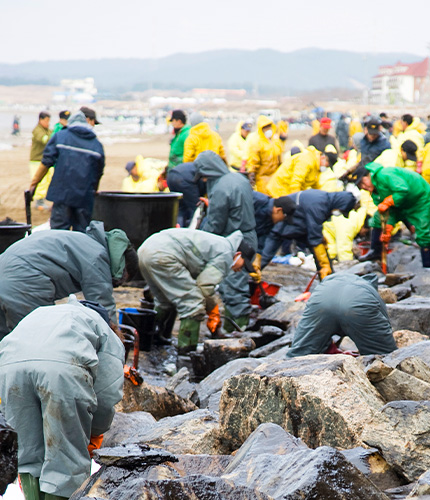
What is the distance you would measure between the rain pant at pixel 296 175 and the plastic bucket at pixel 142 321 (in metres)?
3.75

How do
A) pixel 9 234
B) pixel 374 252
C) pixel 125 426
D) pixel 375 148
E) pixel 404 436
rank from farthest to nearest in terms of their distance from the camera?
pixel 375 148, pixel 374 252, pixel 9 234, pixel 125 426, pixel 404 436

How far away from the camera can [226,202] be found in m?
7.40

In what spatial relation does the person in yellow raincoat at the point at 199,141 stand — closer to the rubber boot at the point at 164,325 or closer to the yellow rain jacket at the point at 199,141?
the yellow rain jacket at the point at 199,141

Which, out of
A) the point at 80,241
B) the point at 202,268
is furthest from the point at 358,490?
the point at 202,268

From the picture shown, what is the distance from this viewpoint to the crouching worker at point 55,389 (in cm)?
324

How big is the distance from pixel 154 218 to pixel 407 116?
6.74 m

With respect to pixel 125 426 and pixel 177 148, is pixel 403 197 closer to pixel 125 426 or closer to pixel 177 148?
pixel 177 148

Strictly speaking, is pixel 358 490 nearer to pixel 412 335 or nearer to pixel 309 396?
pixel 309 396

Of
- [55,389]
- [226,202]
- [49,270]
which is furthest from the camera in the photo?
[226,202]

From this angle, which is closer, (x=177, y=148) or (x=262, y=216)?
(x=262, y=216)

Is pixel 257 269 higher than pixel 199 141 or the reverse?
the reverse

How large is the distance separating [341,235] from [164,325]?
3.92m

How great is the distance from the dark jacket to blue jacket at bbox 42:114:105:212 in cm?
137

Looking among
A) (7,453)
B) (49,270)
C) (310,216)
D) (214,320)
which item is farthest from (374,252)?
(7,453)
